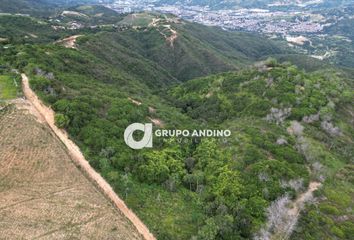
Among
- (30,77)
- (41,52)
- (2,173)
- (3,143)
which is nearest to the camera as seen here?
(2,173)

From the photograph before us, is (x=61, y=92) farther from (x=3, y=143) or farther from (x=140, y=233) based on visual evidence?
(x=140, y=233)

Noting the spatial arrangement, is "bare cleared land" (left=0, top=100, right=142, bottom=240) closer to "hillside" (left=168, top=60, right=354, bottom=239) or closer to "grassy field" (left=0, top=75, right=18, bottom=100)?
"grassy field" (left=0, top=75, right=18, bottom=100)

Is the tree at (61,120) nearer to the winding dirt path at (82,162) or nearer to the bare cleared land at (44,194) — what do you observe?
the winding dirt path at (82,162)

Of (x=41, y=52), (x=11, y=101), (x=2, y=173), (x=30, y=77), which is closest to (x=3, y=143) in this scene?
(x=2, y=173)

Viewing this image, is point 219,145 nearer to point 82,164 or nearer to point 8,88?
point 82,164

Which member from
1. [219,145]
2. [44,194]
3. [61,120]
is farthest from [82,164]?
[219,145]

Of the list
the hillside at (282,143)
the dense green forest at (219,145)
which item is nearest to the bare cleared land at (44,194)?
the dense green forest at (219,145)

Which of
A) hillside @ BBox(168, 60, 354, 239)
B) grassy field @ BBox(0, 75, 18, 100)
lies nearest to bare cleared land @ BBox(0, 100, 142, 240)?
grassy field @ BBox(0, 75, 18, 100)
